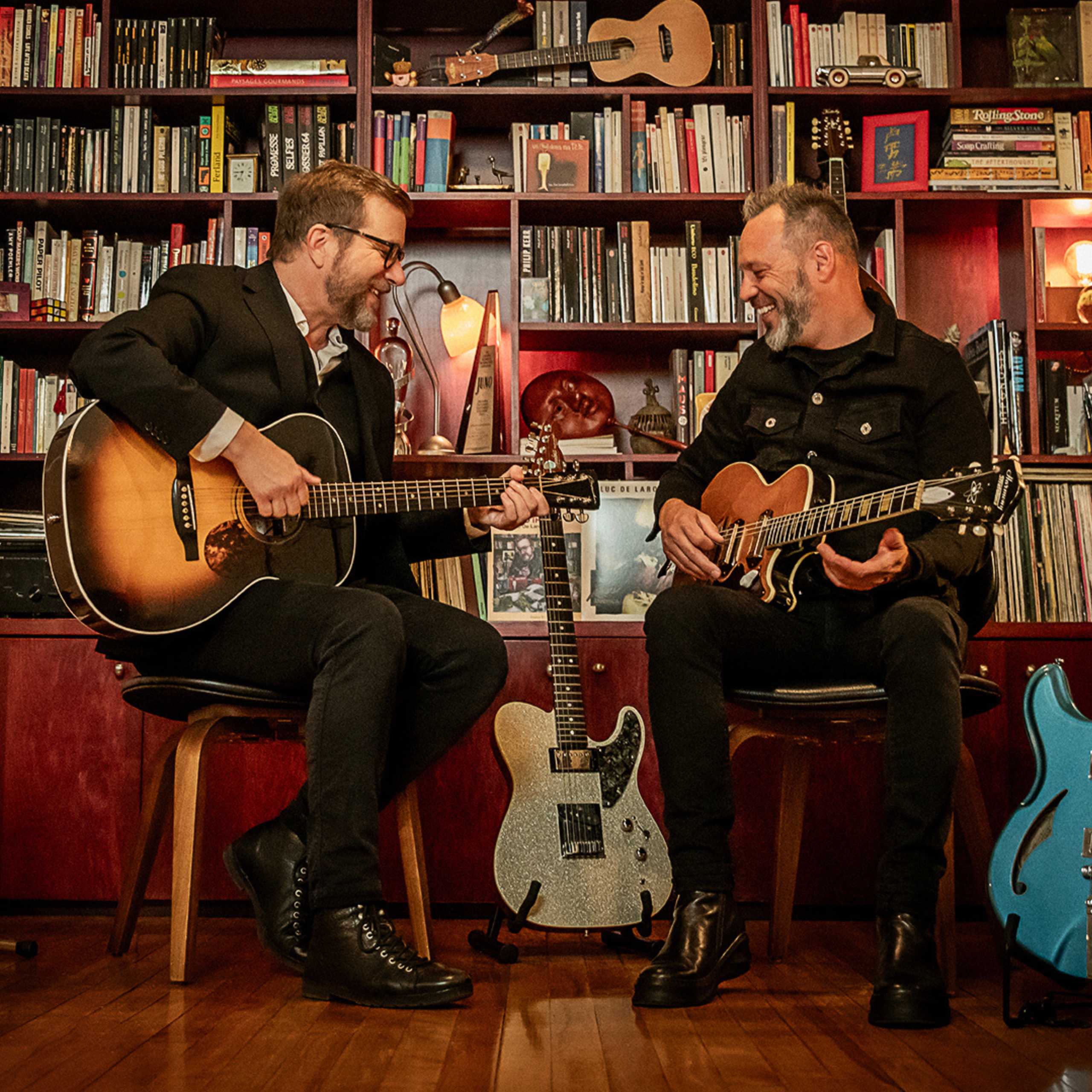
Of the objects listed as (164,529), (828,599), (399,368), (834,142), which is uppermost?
(834,142)

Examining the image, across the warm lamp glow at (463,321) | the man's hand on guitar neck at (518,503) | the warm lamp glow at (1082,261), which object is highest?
the warm lamp glow at (1082,261)

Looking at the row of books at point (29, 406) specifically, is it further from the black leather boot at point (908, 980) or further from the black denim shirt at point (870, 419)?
the black leather boot at point (908, 980)

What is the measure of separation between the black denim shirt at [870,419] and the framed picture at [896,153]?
975 mm

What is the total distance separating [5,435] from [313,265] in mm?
1195

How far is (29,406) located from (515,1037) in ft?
7.10

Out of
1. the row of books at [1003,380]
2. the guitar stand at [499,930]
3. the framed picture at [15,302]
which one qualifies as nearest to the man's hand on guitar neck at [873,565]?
the guitar stand at [499,930]

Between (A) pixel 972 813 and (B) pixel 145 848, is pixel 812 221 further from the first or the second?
(B) pixel 145 848

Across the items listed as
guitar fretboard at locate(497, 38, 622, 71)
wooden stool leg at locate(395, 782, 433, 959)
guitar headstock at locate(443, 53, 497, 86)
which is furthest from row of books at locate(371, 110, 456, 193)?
wooden stool leg at locate(395, 782, 433, 959)

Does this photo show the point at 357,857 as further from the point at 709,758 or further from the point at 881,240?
the point at 881,240

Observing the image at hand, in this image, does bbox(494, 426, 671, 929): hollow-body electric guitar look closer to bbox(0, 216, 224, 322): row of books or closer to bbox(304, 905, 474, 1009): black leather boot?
bbox(304, 905, 474, 1009): black leather boot

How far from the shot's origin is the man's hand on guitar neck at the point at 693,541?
197 cm

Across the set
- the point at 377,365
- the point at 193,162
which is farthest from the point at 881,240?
the point at 193,162

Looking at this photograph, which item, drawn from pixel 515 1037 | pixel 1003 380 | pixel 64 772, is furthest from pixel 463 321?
pixel 515 1037

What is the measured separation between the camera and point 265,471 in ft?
6.03
